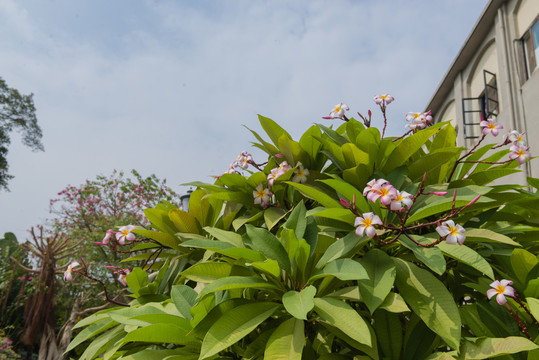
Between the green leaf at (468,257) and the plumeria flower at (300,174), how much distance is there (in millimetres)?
570

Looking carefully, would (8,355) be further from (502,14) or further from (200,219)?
(502,14)

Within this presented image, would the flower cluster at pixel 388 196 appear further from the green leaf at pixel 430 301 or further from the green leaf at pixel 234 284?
the green leaf at pixel 234 284

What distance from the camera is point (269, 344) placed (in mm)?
1168

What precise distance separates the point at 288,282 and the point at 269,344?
0.67 feet

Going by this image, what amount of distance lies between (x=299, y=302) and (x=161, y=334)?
43 cm

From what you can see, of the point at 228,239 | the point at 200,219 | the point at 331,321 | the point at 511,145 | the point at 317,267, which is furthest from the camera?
the point at 200,219

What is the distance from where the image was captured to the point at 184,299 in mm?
1406

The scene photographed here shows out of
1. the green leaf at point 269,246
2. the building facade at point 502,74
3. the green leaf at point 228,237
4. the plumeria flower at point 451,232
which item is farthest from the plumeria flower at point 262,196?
the building facade at point 502,74

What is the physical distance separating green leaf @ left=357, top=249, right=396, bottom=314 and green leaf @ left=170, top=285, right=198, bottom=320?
535mm

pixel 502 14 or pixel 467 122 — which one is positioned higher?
pixel 502 14

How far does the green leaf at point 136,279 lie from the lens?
65.3 inches

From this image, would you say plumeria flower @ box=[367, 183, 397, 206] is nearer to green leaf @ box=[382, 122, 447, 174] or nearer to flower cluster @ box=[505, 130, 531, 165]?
green leaf @ box=[382, 122, 447, 174]

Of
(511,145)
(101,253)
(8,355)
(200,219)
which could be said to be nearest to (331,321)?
(200,219)

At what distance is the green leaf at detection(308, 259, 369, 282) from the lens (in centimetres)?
112
